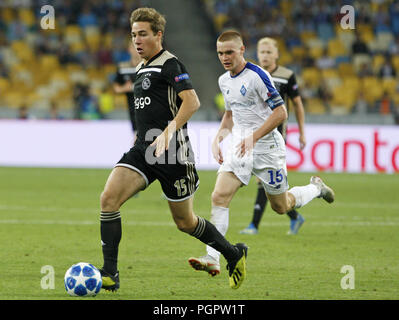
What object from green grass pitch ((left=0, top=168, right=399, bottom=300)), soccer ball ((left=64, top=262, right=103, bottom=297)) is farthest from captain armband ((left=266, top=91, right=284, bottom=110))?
soccer ball ((left=64, top=262, right=103, bottom=297))

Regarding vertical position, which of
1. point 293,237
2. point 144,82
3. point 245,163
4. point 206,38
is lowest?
point 293,237

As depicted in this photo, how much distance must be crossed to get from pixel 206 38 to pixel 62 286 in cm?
2089

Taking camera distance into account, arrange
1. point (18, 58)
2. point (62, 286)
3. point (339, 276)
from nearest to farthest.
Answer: point (62, 286) → point (339, 276) → point (18, 58)

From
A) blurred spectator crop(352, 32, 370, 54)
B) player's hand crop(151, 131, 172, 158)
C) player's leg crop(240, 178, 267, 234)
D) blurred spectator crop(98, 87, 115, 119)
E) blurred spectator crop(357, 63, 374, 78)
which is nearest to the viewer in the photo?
player's hand crop(151, 131, 172, 158)

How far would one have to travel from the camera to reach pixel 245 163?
24.8 feet

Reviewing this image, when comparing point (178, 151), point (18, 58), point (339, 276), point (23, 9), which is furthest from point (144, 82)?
point (23, 9)

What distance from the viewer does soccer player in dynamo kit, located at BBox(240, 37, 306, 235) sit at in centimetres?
945

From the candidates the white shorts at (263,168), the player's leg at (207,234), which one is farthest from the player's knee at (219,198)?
the player's leg at (207,234)

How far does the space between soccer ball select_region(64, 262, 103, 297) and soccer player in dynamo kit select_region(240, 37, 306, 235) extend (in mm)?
→ 4089

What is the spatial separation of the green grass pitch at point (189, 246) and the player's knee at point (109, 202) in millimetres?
664

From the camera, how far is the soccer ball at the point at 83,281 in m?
5.82

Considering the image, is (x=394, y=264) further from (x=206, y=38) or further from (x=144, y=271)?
(x=206, y=38)

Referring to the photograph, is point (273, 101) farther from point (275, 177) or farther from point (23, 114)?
point (23, 114)

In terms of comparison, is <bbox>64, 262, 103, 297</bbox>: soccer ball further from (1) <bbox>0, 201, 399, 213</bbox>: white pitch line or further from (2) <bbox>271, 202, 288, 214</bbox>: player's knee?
(1) <bbox>0, 201, 399, 213</bbox>: white pitch line
